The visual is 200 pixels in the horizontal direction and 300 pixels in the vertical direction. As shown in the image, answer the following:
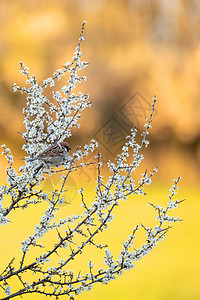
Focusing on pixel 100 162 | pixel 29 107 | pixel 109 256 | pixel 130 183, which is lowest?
pixel 109 256

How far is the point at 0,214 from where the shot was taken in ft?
9.36

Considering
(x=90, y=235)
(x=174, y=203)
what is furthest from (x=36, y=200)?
(x=174, y=203)

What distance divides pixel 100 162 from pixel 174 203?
26.4 inches

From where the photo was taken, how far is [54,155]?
9.36ft

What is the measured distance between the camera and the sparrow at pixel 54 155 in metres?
2.85

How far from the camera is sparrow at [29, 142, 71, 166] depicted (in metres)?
2.85

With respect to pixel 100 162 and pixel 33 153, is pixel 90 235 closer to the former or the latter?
pixel 100 162

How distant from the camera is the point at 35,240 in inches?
114

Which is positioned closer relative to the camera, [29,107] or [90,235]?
[90,235]

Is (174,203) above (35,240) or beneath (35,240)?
beneath

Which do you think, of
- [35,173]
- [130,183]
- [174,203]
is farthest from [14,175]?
[174,203]

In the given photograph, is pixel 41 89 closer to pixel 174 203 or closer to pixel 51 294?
pixel 174 203

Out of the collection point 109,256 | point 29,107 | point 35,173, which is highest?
point 29,107

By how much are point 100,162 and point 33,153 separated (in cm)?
53
